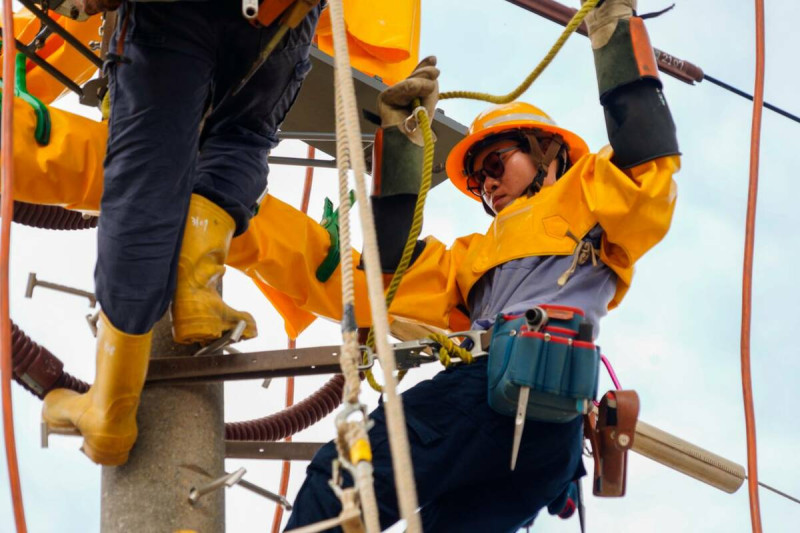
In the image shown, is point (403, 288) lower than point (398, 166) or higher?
lower

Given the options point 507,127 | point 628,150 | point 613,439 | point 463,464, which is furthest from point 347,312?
point 507,127

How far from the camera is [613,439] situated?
4.52 metres

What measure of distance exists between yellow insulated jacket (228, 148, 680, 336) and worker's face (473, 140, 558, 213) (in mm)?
163

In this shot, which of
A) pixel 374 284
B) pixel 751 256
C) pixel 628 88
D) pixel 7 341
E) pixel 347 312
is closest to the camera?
pixel 374 284

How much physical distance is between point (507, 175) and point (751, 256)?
138cm

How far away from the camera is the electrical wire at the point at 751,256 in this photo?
3.69 metres

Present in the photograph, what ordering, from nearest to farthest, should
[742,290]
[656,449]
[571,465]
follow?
[742,290], [571,465], [656,449]

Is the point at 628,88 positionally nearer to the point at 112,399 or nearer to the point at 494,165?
the point at 494,165

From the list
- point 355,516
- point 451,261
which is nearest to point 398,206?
point 451,261

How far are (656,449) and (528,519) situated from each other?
22.1 inches

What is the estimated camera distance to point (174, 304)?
3.95 meters

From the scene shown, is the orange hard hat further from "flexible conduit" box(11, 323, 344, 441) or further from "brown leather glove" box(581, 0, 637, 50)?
"flexible conduit" box(11, 323, 344, 441)

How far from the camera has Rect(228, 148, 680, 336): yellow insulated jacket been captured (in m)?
4.36

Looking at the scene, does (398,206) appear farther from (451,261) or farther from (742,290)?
(742,290)
